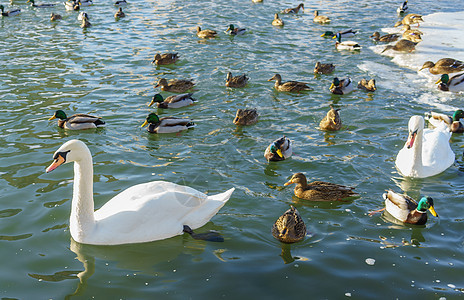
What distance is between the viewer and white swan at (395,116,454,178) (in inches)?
410

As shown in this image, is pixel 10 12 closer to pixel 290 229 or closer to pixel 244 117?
pixel 244 117

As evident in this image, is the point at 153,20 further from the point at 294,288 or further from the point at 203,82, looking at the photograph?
the point at 294,288

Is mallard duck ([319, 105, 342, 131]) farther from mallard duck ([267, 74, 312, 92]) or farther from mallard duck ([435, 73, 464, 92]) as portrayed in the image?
mallard duck ([435, 73, 464, 92])

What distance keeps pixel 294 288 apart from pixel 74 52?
1537cm

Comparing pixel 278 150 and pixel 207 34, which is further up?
pixel 207 34

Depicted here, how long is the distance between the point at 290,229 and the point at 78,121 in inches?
272

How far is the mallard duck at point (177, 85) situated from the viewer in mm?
15523

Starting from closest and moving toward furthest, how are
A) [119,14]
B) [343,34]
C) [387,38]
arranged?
1. [387,38]
2. [343,34]
3. [119,14]

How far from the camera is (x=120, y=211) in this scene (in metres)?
7.73

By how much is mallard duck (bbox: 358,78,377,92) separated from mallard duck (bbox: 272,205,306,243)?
8.36 metres

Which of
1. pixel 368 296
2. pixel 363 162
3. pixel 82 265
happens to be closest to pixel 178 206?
pixel 82 265

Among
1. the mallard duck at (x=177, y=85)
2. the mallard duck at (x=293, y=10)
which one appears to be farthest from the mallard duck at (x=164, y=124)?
the mallard duck at (x=293, y=10)

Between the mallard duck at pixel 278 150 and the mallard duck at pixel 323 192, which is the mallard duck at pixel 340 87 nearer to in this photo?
the mallard duck at pixel 278 150

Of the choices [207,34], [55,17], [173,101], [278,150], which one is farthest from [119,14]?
[278,150]
